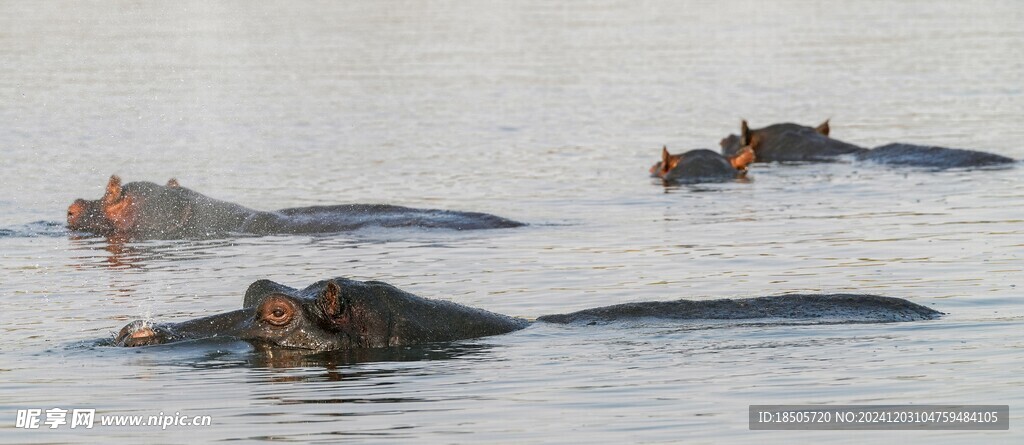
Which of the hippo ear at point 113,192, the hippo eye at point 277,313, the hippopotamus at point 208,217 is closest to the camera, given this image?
the hippo eye at point 277,313

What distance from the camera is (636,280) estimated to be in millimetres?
14586

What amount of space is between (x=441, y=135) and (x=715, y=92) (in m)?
7.89

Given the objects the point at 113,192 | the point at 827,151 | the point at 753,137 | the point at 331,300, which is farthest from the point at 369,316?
the point at 753,137

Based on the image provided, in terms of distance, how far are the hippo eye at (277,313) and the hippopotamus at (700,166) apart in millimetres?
12393

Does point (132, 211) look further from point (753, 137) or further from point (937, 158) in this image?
point (937, 158)

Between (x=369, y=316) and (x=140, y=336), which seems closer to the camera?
(x=369, y=316)

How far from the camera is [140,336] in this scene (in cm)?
1105

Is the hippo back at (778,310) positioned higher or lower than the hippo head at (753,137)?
lower

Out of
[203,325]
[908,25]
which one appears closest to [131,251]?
[203,325]

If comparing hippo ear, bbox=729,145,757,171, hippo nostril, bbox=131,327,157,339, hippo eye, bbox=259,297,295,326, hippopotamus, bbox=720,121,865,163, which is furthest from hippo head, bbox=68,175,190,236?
hippopotamus, bbox=720,121,865,163

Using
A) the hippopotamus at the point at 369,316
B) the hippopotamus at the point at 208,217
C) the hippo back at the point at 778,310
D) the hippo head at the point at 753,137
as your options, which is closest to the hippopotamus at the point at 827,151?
the hippo head at the point at 753,137

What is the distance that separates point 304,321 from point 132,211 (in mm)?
8900

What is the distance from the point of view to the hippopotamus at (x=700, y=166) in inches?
902

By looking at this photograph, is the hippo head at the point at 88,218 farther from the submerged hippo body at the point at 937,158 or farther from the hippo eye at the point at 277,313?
the submerged hippo body at the point at 937,158
